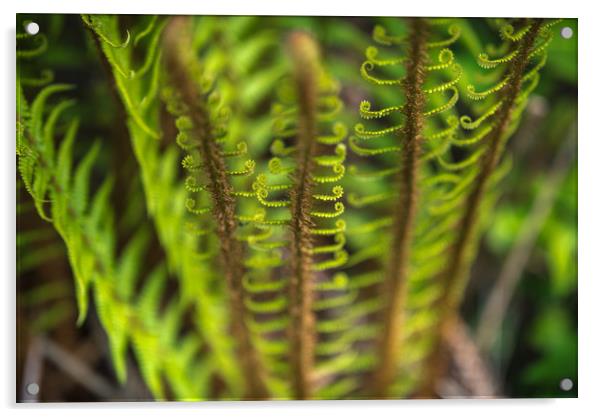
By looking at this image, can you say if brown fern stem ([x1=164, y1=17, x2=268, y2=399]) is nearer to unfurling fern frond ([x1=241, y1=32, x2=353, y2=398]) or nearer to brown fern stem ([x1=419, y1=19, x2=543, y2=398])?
unfurling fern frond ([x1=241, y1=32, x2=353, y2=398])

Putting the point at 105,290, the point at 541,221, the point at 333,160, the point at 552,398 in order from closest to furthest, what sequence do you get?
the point at 333,160 → the point at 105,290 → the point at 552,398 → the point at 541,221

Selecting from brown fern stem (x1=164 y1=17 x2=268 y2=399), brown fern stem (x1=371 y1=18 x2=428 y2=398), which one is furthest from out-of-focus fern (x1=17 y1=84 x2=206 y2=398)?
brown fern stem (x1=371 y1=18 x2=428 y2=398)

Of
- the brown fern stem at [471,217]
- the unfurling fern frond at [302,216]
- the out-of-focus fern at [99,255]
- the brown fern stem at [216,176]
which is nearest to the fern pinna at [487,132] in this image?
the brown fern stem at [471,217]

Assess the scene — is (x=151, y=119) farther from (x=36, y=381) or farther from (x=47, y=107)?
(x=36, y=381)

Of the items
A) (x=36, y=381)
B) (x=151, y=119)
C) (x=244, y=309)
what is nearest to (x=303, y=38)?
(x=151, y=119)

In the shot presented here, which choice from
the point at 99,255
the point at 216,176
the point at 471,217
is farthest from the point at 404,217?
the point at 99,255
